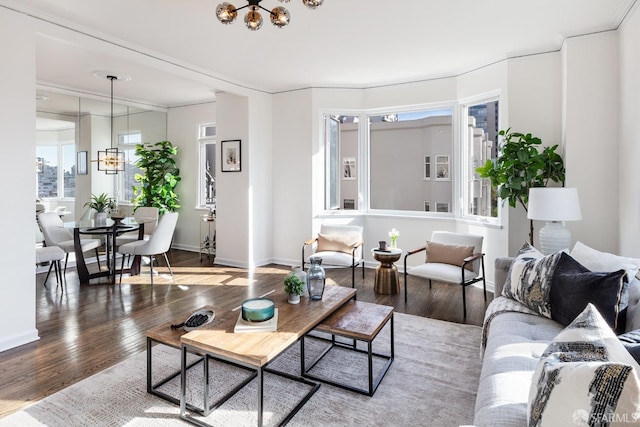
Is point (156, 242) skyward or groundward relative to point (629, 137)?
groundward

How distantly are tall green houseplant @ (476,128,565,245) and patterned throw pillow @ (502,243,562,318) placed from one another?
56.9 inches

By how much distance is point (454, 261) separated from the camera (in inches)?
161

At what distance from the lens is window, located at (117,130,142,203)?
6.76 metres

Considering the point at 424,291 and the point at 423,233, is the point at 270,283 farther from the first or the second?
the point at 423,233

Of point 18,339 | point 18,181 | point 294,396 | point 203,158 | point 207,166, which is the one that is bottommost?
point 294,396

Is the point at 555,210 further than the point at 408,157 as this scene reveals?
No

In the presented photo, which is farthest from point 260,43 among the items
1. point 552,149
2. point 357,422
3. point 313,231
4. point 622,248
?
point 622,248

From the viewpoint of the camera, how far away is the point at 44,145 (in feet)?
18.4

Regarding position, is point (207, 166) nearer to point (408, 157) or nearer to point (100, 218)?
point (100, 218)

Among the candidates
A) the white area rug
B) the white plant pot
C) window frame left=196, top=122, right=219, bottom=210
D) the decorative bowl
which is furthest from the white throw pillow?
window frame left=196, top=122, right=219, bottom=210

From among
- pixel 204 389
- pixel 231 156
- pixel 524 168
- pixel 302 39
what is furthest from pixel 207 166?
pixel 204 389

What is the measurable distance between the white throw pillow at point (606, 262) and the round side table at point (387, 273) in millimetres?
2123

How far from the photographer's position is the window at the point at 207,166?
22.9ft

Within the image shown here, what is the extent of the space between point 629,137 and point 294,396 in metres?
3.46
